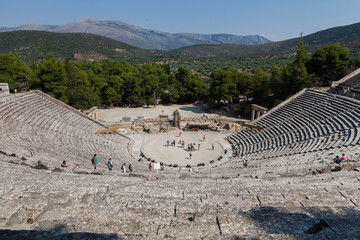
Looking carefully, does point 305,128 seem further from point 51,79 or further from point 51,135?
point 51,79

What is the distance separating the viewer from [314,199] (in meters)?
5.66

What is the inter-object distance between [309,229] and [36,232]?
435cm

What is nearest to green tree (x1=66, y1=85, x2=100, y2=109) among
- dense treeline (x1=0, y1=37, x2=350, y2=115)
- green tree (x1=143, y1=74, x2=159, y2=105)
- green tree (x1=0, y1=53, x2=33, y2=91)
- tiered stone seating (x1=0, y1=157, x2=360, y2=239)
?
dense treeline (x1=0, y1=37, x2=350, y2=115)

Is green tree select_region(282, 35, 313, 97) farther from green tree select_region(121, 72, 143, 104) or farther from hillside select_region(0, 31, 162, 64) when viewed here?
hillside select_region(0, 31, 162, 64)

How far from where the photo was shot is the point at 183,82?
47750 mm

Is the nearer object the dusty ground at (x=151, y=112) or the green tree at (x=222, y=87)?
the dusty ground at (x=151, y=112)

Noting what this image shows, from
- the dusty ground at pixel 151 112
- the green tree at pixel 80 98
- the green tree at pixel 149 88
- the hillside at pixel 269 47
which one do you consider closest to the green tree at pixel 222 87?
the dusty ground at pixel 151 112

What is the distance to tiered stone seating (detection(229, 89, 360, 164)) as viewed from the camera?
628 inches

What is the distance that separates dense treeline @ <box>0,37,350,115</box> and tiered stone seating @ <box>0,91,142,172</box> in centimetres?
920

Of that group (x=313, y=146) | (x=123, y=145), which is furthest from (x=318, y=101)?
(x=123, y=145)

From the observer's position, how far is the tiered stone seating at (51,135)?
13305 mm

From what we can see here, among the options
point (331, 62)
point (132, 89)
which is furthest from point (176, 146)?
point (331, 62)

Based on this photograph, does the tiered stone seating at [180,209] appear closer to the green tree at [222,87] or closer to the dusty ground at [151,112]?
the dusty ground at [151,112]

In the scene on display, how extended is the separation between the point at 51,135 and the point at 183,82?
33.7 m
